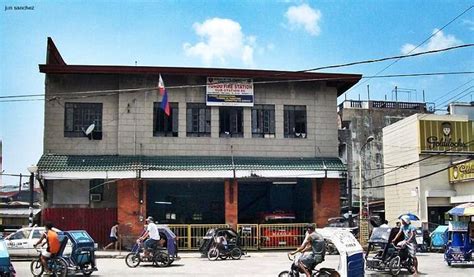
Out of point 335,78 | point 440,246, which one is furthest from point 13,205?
point 440,246

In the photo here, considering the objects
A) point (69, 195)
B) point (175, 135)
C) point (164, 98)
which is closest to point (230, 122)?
point (175, 135)

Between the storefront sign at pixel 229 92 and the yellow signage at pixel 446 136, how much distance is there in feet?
40.6

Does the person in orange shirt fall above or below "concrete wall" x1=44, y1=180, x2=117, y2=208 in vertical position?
below

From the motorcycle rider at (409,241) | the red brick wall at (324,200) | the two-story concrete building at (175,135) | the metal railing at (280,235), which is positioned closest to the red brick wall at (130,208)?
the two-story concrete building at (175,135)

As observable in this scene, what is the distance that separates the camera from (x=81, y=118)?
2959 centimetres

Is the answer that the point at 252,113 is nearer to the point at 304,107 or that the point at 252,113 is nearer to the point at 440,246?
the point at 304,107

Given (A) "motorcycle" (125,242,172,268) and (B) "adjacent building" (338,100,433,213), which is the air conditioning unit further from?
(B) "adjacent building" (338,100,433,213)

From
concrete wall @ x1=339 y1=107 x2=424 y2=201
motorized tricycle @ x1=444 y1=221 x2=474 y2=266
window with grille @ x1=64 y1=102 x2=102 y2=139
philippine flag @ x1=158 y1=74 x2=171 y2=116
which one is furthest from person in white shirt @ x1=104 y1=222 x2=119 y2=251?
concrete wall @ x1=339 y1=107 x2=424 y2=201

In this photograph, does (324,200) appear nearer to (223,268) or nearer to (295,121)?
(295,121)

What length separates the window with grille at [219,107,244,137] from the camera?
3028cm

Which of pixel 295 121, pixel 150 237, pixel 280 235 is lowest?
pixel 280 235

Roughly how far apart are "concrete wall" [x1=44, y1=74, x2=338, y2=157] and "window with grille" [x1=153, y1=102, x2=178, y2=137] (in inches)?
10.2

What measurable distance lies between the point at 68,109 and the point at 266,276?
16.3 meters

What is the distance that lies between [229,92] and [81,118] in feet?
25.6
